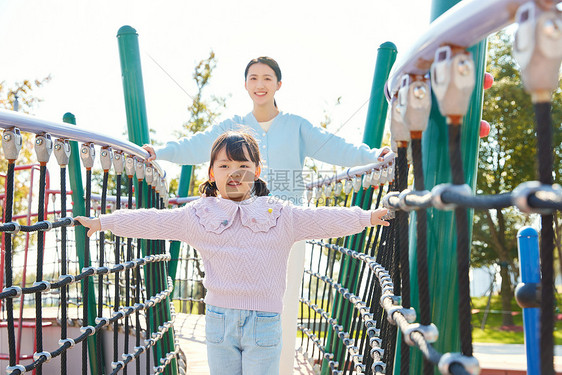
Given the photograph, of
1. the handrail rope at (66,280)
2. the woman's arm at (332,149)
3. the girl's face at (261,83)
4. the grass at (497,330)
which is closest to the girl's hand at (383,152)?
the woman's arm at (332,149)

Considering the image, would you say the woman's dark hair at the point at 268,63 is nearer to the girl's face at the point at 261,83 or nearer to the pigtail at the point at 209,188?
the girl's face at the point at 261,83

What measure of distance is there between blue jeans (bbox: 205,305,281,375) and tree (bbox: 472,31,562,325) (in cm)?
1177

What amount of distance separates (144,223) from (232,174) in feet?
1.13

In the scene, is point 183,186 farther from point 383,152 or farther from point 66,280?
point 66,280

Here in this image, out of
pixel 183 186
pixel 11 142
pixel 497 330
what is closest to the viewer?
pixel 11 142

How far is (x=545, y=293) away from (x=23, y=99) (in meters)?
12.3

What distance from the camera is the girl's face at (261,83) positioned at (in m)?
2.88

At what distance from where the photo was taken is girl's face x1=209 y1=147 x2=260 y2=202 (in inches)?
78.5

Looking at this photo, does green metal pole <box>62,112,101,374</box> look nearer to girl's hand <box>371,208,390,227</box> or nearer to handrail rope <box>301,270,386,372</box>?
handrail rope <box>301,270,386,372</box>

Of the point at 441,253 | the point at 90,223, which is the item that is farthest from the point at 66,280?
the point at 441,253

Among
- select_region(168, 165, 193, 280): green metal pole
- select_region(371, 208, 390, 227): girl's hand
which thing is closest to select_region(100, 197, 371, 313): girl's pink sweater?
select_region(371, 208, 390, 227): girl's hand

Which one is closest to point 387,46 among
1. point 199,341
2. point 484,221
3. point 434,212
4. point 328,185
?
point 328,185

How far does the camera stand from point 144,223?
6.32ft

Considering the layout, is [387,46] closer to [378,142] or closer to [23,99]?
[378,142]
